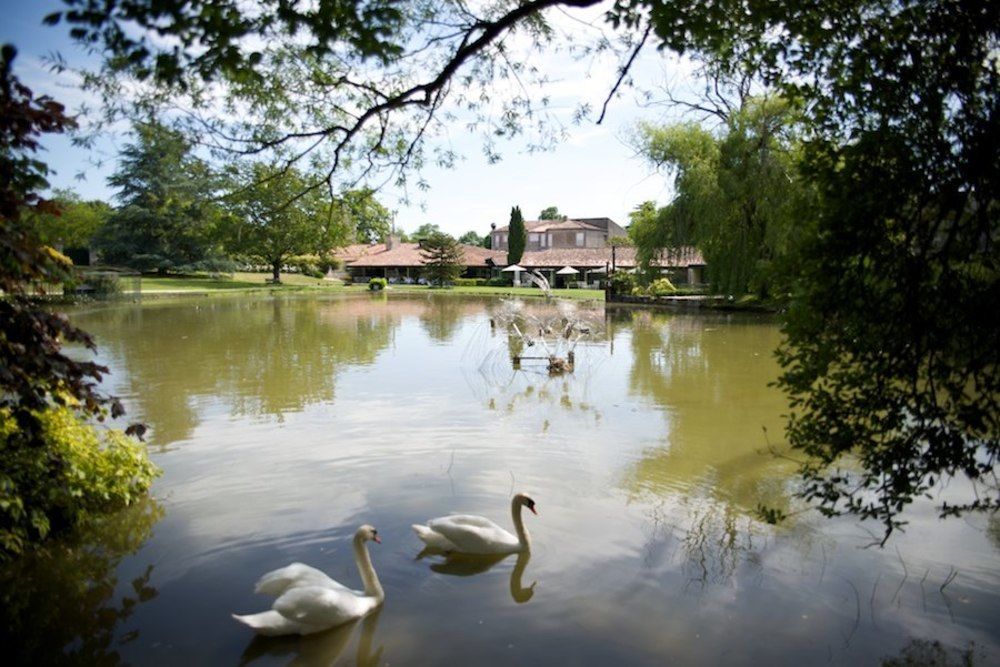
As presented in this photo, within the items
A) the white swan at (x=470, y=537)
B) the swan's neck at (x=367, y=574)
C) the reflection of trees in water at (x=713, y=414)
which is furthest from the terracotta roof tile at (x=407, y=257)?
the swan's neck at (x=367, y=574)

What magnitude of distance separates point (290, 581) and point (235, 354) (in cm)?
1377

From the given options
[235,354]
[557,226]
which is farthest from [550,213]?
[235,354]

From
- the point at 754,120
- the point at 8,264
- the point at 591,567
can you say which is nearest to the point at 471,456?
the point at 591,567

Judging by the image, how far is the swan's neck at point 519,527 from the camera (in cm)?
582

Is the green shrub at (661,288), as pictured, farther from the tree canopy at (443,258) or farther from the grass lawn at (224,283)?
the grass lawn at (224,283)

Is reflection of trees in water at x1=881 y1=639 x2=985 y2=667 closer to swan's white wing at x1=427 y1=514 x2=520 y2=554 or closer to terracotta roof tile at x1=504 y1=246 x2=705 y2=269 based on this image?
swan's white wing at x1=427 y1=514 x2=520 y2=554

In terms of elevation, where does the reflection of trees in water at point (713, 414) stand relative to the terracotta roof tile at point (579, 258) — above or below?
below

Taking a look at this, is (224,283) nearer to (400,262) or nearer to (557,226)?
(400,262)

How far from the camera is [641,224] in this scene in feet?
123

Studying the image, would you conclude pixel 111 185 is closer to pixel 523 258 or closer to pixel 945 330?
pixel 523 258

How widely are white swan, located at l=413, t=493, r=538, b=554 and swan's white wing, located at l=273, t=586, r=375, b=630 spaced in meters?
1.17

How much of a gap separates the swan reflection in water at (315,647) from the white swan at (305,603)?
6cm

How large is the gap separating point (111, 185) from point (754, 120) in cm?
4565

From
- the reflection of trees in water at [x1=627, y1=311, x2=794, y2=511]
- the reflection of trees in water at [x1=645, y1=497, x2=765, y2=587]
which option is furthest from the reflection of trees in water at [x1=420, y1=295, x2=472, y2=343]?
Answer: the reflection of trees in water at [x1=645, y1=497, x2=765, y2=587]
